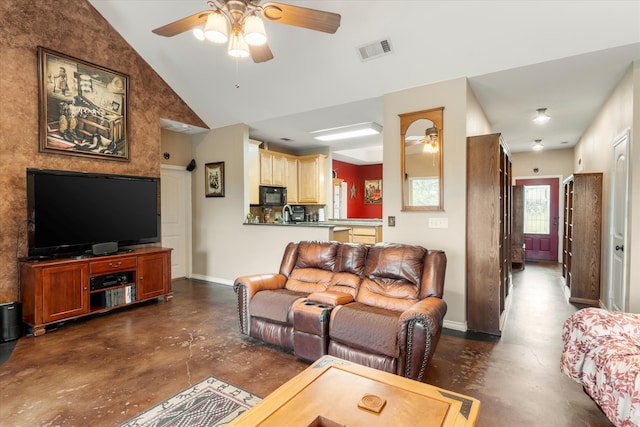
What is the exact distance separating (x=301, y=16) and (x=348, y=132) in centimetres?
360

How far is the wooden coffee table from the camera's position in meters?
1.41

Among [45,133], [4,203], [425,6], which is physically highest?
[425,6]

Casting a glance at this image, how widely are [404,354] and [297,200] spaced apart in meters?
5.20

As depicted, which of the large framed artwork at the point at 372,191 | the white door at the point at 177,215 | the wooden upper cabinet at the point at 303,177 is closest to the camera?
the white door at the point at 177,215

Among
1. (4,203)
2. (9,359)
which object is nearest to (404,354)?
(9,359)

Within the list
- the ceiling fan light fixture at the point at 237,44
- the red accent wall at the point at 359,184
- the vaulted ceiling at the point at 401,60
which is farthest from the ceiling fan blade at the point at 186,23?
the red accent wall at the point at 359,184

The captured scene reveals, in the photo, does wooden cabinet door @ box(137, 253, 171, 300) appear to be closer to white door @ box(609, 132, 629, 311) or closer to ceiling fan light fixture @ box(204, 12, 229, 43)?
ceiling fan light fixture @ box(204, 12, 229, 43)

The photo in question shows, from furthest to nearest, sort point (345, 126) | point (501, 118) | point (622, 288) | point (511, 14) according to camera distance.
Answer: point (345, 126) < point (501, 118) < point (622, 288) < point (511, 14)

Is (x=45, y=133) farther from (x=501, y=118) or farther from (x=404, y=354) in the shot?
(x=501, y=118)

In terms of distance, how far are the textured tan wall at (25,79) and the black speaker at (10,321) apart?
0.30 m

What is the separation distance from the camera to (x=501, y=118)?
499 cm

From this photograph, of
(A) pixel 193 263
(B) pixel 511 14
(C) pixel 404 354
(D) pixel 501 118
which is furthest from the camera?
(A) pixel 193 263

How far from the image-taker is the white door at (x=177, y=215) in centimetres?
574

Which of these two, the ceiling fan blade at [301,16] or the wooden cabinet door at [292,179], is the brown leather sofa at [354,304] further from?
the wooden cabinet door at [292,179]
